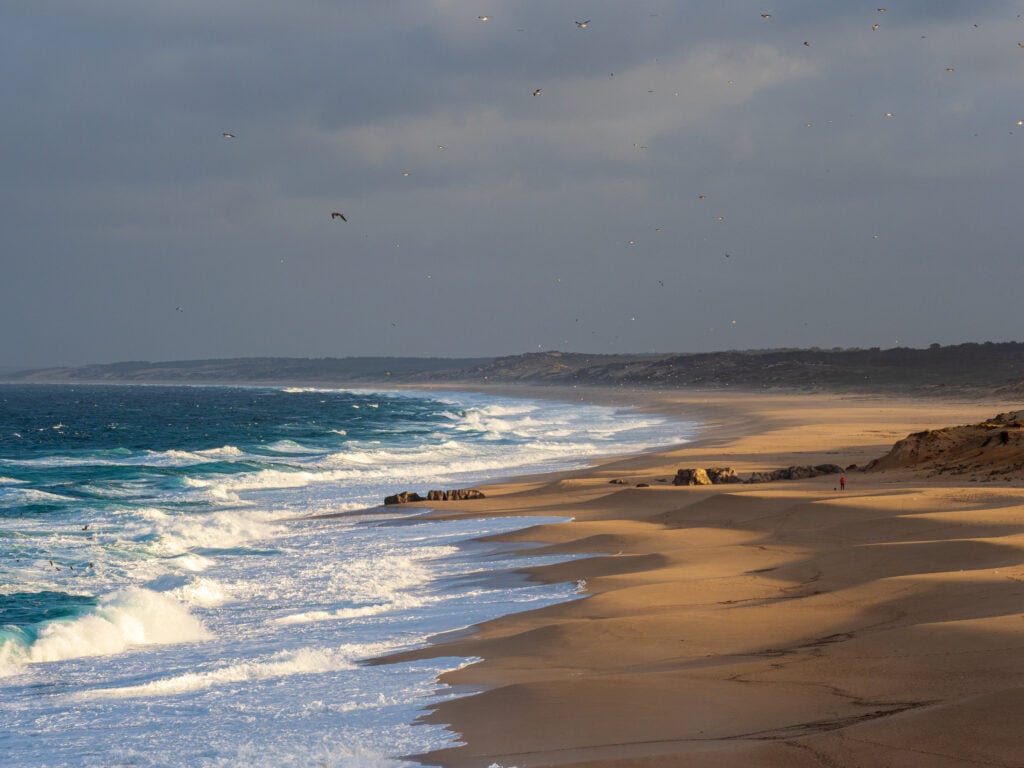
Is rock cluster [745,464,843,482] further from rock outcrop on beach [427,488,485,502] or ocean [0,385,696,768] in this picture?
rock outcrop on beach [427,488,485,502]

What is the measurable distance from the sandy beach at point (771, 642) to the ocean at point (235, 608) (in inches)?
31.0

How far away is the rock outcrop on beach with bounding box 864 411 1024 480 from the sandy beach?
2.75ft

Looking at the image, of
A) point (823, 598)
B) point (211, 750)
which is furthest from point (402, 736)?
point (823, 598)

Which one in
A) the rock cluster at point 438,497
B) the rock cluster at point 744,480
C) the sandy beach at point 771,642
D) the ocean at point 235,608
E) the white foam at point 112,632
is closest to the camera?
the sandy beach at point 771,642

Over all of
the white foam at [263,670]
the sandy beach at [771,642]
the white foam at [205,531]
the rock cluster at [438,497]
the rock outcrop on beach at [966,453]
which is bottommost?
the white foam at [205,531]

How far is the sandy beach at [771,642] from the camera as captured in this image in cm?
652

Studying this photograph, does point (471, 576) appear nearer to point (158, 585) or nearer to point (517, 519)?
point (158, 585)

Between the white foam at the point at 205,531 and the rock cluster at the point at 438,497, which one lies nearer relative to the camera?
the white foam at the point at 205,531

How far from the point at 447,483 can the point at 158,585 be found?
16.6 m

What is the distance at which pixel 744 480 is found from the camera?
24.3 metres

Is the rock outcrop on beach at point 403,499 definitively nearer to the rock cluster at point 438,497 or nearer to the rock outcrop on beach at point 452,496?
the rock cluster at point 438,497

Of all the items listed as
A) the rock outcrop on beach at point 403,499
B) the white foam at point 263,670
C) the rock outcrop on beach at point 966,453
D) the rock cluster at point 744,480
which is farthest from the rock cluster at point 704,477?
the white foam at point 263,670

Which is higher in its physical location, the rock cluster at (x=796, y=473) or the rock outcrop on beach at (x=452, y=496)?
the rock cluster at (x=796, y=473)

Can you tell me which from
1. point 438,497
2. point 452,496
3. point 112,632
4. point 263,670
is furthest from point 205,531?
point 263,670
